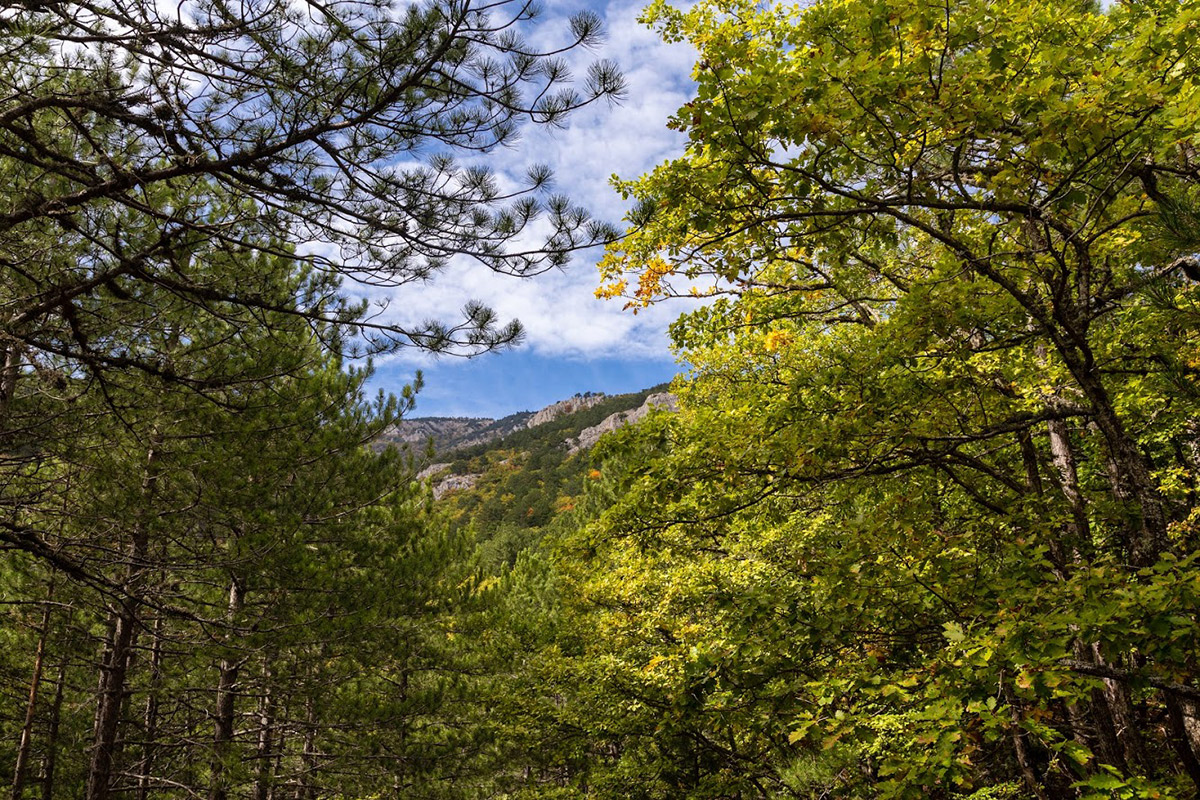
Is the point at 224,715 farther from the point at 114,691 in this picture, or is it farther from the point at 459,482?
the point at 459,482

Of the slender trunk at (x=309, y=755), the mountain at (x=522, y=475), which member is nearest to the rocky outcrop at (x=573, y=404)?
the mountain at (x=522, y=475)

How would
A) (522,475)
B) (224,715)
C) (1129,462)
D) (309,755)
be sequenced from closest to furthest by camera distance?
(1129,462) → (309,755) → (224,715) → (522,475)

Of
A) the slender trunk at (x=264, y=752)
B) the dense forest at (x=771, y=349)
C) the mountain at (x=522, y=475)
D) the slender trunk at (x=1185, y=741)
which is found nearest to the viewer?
the dense forest at (x=771, y=349)

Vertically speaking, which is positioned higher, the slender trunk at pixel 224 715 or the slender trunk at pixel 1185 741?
the slender trunk at pixel 1185 741

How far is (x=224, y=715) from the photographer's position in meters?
9.06

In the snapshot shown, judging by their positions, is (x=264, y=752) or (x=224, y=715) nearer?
(x=224, y=715)

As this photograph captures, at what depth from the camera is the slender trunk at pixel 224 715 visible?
778 cm

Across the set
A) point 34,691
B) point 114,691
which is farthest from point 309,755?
point 34,691

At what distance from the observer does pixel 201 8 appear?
3479 millimetres

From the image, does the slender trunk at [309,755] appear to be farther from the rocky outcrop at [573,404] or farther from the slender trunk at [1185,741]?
the rocky outcrop at [573,404]

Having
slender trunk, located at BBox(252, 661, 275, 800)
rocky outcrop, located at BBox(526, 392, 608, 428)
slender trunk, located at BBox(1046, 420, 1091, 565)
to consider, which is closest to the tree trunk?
slender trunk, located at BBox(252, 661, 275, 800)

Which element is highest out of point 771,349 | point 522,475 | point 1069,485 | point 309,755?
point 522,475

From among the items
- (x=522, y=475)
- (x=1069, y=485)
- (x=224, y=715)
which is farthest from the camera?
(x=522, y=475)

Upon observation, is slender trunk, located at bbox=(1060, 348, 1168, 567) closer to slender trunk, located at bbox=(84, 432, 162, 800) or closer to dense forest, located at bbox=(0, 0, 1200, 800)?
dense forest, located at bbox=(0, 0, 1200, 800)
